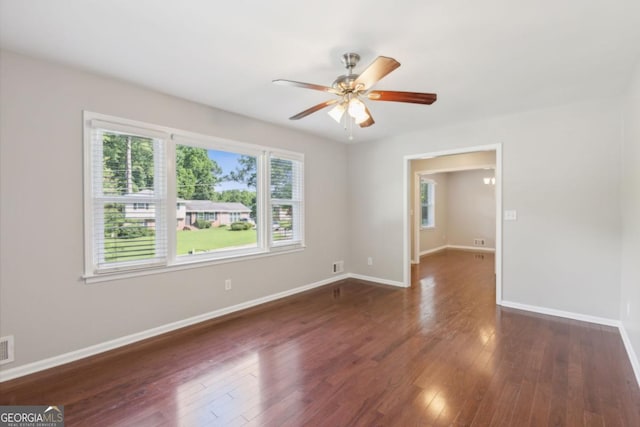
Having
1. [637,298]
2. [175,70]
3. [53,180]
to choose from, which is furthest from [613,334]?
[53,180]

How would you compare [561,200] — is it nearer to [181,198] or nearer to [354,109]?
[354,109]

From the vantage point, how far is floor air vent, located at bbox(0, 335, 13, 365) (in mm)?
2215

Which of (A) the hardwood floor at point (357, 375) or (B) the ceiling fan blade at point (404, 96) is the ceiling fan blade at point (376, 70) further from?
(A) the hardwood floor at point (357, 375)

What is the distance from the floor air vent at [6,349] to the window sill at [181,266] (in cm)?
59

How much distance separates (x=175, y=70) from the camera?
2.57 m

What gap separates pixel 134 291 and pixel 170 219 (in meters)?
0.77

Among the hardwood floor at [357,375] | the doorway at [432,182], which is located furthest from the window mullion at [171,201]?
the doorway at [432,182]

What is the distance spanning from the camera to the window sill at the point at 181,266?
105 inches

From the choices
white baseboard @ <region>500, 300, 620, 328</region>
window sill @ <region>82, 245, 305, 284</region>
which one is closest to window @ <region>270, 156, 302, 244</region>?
window sill @ <region>82, 245, 305, 284</region>

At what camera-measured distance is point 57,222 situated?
2461mm

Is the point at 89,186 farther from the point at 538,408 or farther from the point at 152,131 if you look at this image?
the point at 538,408

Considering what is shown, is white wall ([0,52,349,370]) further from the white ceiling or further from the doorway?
the doorway

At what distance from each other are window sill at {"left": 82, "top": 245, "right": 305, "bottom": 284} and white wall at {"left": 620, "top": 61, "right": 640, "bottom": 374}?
3576 mm

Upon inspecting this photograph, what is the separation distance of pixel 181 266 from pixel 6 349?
Result: 1382mm
